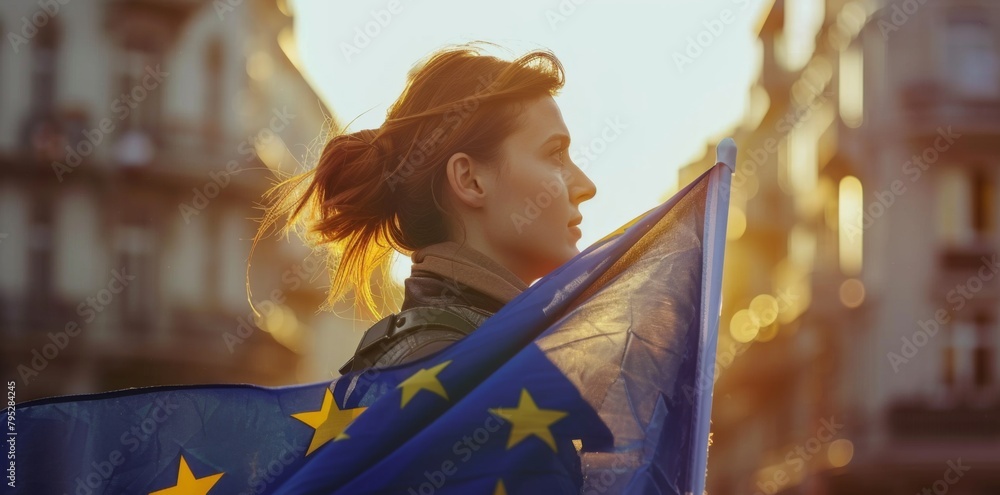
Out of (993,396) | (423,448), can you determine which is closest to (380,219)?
(423,448)

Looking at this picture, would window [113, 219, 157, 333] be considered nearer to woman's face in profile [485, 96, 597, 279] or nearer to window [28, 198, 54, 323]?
window [28, 198, 54, 323]

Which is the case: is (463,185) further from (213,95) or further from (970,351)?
(213,95)

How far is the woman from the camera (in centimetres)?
381

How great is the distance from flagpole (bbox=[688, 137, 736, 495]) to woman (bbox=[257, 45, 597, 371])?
25cm

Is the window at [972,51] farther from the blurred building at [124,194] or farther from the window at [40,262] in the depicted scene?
the window at [40,262]

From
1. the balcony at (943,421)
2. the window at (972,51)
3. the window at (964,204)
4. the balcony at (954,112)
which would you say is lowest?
the balcony at (943,421)

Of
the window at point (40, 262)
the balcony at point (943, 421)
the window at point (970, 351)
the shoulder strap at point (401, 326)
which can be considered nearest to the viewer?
the shoulder strap at point (401, 326)

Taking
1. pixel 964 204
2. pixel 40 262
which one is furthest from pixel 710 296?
pixel 964 204

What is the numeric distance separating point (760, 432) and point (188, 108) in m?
21.8

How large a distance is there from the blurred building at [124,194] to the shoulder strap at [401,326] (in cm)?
2869

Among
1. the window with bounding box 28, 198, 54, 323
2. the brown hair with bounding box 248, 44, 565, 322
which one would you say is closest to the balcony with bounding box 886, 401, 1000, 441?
the window with bounding box 28, 198, 54, 323

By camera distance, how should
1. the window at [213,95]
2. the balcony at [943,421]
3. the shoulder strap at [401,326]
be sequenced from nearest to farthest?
the shoulder strap at [401,326]
the balcony at [943,421]
the window at [213,95]

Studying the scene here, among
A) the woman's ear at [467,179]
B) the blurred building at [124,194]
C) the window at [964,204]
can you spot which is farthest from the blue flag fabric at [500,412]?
the window at [964,204]

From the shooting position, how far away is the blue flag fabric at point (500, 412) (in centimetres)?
334
